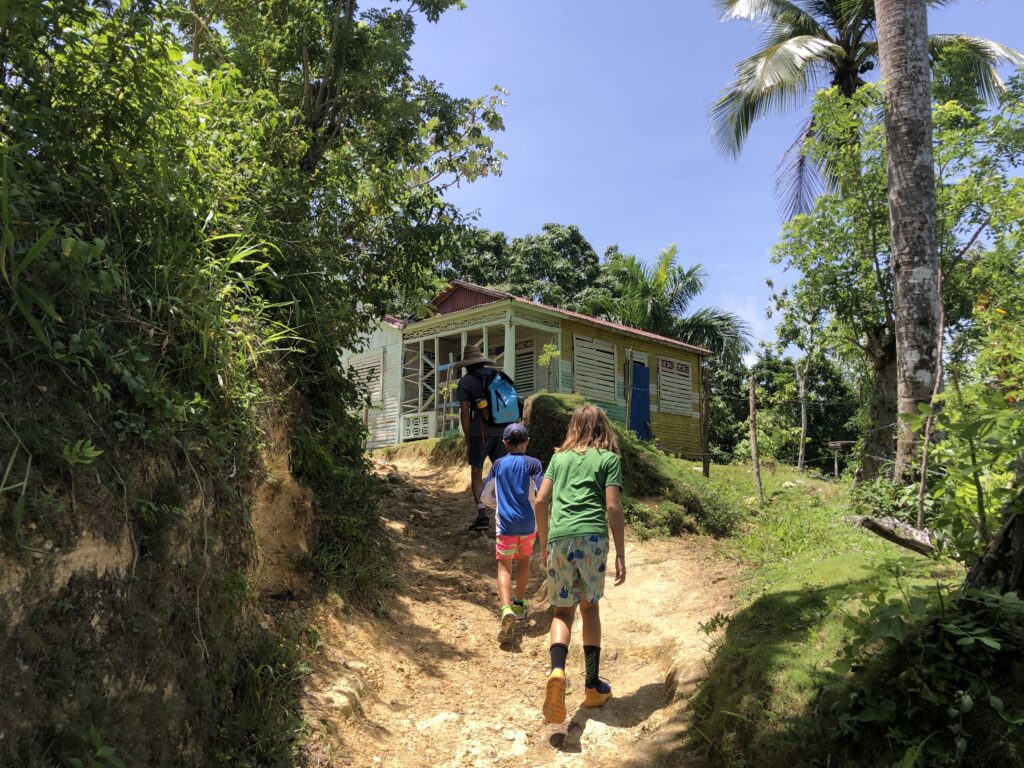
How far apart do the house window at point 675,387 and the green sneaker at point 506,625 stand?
1460 cm

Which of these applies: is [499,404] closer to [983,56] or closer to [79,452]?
[79,452]

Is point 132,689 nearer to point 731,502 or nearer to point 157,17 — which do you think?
point 157,17

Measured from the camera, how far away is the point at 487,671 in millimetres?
4742

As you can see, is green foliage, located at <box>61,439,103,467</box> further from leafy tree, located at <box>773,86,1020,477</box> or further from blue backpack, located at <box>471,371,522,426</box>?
leafy tree, located at <box>773,86,1020,477</box>

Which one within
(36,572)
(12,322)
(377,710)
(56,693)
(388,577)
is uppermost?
(12,322)

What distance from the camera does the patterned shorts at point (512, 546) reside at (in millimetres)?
5316

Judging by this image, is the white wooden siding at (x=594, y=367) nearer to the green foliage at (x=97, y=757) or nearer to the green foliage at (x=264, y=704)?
the green foliage at (x=264, y=704)

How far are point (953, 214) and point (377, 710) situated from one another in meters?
11.6

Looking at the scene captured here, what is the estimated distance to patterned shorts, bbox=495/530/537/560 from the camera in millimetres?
5316

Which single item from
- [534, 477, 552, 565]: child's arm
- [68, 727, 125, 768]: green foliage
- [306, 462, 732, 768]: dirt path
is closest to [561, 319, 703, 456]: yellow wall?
[306, 462, 732, 768]: dirt path

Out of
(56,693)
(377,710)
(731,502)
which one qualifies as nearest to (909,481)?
(731,502)

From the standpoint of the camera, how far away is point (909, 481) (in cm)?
688

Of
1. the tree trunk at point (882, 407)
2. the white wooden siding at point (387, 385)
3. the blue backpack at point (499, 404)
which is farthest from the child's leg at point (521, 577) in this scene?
the white wooden siding at point (387, 385)

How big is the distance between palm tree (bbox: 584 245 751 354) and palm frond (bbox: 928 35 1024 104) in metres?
11.2
